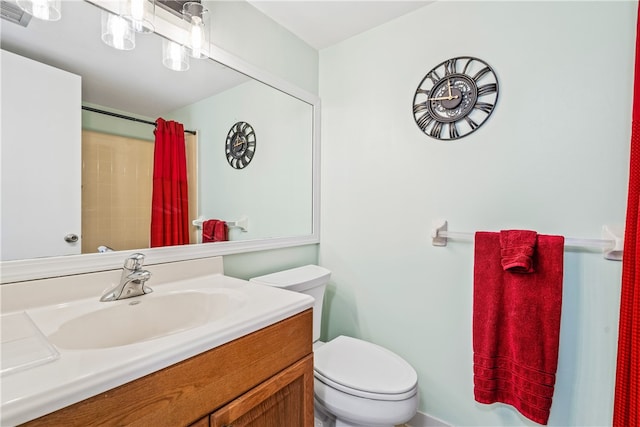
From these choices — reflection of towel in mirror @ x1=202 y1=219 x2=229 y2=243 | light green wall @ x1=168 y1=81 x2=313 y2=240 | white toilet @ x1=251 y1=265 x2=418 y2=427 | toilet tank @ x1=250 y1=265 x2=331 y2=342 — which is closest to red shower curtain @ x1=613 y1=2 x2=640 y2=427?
white toilet @ x1=251 y1=265 x2=418 y2=427

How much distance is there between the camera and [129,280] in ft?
2.97

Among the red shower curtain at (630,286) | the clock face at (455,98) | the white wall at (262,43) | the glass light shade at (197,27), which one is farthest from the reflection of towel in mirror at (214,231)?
the red shower curtain at (630,286)

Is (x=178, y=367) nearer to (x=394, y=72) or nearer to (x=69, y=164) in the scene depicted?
(x=69, y=164)

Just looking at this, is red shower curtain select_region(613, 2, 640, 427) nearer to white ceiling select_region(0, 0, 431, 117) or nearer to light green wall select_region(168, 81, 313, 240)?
white ceiling select_region(0, 0, 431, 117)

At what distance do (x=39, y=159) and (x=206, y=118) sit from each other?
59 cm

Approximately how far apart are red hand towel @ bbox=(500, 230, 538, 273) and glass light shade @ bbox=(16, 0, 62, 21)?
1.71 meters

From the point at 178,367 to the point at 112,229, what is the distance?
1.99 ft

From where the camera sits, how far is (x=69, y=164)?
2.91ft

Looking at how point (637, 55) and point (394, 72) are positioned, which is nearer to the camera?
point (637, 55)

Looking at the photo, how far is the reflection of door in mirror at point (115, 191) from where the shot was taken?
3.04 feet

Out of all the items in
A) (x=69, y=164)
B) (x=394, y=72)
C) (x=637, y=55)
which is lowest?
(x=69, y=164)

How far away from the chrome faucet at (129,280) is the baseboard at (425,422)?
143 cm

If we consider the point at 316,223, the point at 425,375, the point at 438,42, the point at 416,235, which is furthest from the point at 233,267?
the point at 438,42

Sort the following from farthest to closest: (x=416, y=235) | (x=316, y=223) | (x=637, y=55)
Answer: (x=316, y=223)
(x=416, y=235)
(x=637, y=55)
